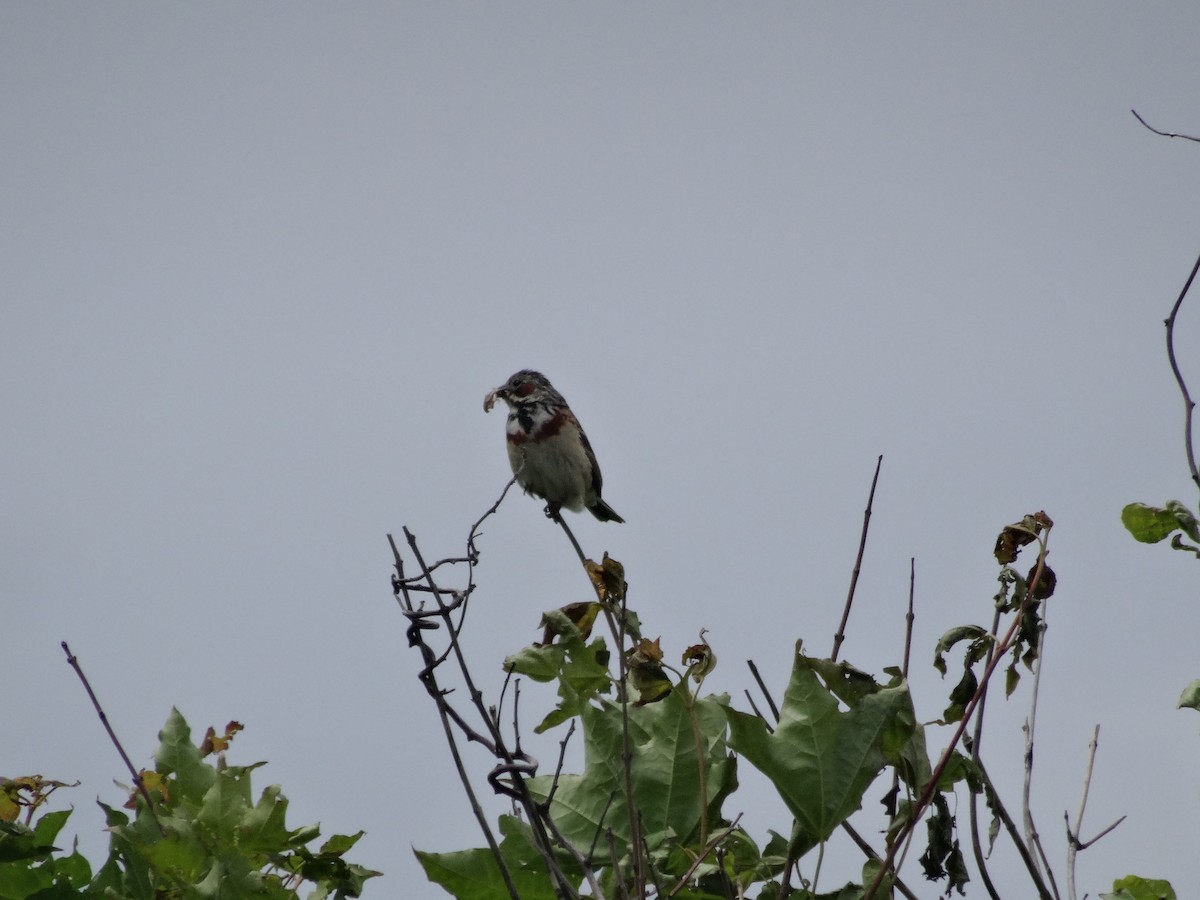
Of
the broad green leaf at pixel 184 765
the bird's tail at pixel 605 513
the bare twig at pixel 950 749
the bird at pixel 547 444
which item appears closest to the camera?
the bare twig at pixel 950 749

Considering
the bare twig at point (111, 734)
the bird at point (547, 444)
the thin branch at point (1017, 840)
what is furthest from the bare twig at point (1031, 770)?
the bird at point (547, 444)

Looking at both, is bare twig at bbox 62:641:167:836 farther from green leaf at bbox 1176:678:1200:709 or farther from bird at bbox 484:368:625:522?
bird at bbox 484:368:625:522

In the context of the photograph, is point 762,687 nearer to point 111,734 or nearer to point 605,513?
point 111,734

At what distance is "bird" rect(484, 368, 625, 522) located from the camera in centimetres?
926

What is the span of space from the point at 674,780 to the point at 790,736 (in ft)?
1.01

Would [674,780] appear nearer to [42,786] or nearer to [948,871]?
[948,871]

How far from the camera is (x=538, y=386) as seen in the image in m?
9.85

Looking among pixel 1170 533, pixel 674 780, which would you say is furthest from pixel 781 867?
pixel 1170 533

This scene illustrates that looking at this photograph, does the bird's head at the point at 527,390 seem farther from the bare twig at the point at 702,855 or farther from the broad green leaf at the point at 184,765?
the bare twig at the point at 702,855

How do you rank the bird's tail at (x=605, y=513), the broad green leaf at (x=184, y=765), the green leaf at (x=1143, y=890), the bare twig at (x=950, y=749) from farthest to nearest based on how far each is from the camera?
the bird's tail at (x=605, y=513) → the broad green leaf at (x=184, y=765) → the green leaf at (x=1143, y=890) → the bare twig at (x=950, y=749)

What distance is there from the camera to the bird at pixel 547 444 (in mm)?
9258

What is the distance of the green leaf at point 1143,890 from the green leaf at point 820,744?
56cm

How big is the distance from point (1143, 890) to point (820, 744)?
74cm

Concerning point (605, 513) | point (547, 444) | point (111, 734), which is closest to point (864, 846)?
point (111, 734)
